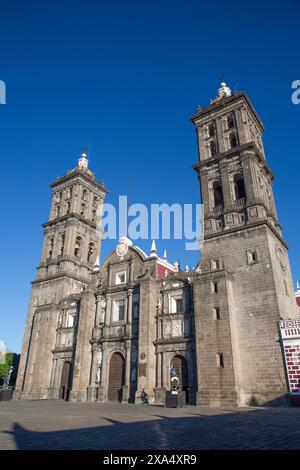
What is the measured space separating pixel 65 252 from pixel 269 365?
83.9ft

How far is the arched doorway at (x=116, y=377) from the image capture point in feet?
97.6

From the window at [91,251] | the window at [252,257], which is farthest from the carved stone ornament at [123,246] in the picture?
the window at [252,257]

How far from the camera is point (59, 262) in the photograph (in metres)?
40.4

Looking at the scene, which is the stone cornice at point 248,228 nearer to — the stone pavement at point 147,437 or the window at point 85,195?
the stone pavement at point 147,437

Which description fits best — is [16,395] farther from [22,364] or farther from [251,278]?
[251,278]

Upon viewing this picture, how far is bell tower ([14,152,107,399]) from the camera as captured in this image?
116 ft

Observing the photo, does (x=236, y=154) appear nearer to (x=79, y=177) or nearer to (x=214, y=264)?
(x=214, y=264)

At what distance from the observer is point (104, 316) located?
33.9m

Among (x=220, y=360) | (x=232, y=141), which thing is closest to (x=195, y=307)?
(x=220, y=360)

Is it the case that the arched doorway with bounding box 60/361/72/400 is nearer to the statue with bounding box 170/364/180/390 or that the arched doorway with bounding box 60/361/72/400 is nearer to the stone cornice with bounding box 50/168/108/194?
the statue with bounding box 170/364/180/390

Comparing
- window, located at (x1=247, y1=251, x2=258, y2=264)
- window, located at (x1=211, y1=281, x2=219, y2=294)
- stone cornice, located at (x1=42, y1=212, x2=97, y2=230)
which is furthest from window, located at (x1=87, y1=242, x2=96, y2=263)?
window, located at (x1=247, y1=251, x2=258, y2=264)

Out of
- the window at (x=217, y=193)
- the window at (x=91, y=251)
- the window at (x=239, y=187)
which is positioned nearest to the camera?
the window at (x=239, y=187)

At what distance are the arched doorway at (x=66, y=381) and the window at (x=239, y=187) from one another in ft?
74.7
